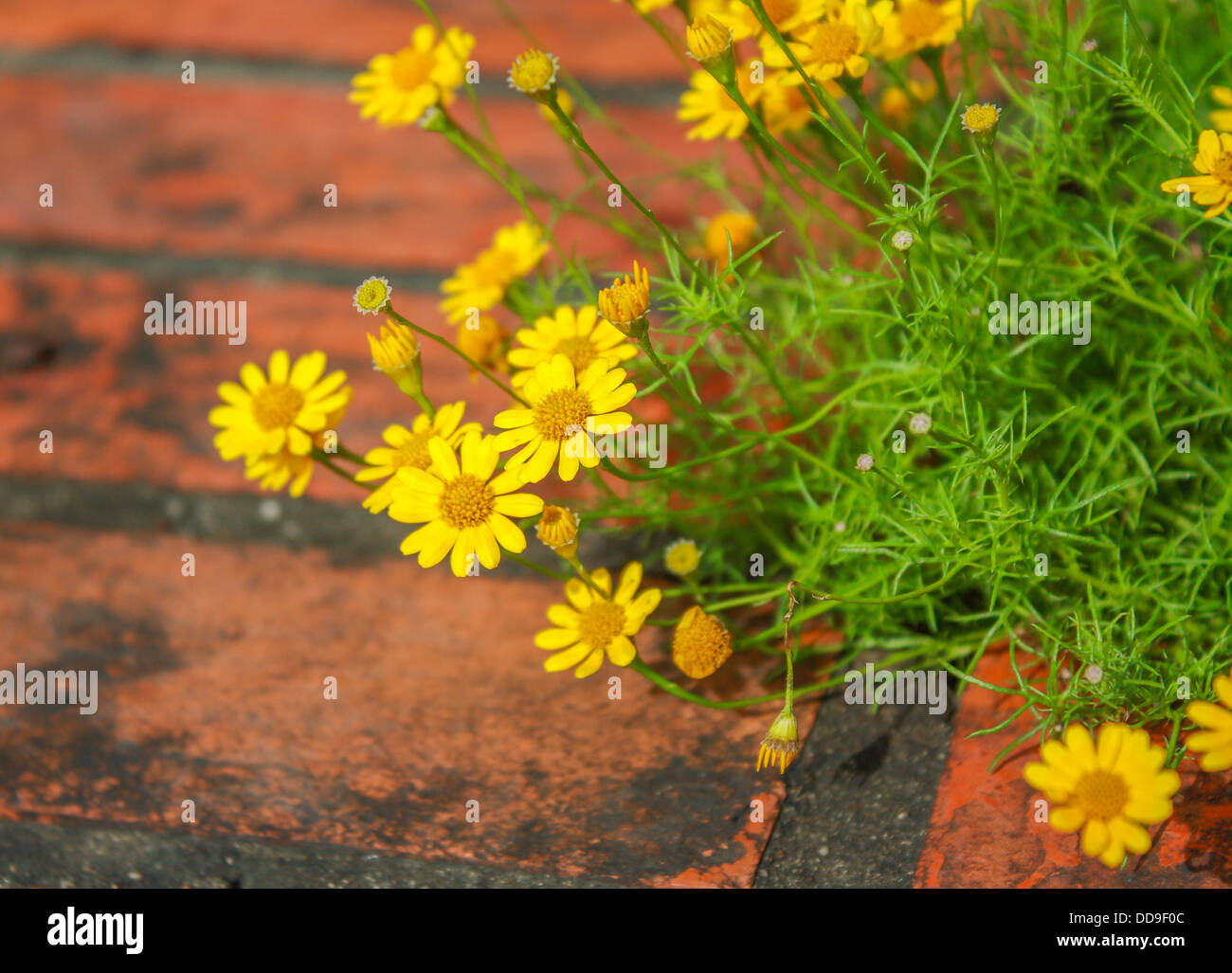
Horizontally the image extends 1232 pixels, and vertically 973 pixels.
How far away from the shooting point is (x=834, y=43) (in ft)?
2.51

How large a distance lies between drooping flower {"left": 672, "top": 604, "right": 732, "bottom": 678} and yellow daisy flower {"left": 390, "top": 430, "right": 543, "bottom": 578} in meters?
0.12

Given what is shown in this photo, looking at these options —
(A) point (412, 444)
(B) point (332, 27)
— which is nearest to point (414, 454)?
(A) point (412, 444)

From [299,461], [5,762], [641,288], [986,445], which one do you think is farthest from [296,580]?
[986,445]

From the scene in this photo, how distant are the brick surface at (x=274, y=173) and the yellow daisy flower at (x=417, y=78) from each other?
23 cm

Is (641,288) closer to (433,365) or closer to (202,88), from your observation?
(433,365)

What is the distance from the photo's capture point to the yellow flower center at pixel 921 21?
2.66 feet

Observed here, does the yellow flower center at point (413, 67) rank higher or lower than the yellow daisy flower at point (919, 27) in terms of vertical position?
higher

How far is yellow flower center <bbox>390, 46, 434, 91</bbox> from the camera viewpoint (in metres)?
0.89

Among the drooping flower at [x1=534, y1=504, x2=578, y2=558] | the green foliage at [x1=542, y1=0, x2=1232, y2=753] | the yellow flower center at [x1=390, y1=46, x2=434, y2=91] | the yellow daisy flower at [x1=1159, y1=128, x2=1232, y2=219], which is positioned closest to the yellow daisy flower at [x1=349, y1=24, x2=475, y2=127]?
the yellow flower center at [x1=390, y1=46, x2=434, y2=91]

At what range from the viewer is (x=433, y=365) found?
108 cm

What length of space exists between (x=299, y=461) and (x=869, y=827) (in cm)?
46

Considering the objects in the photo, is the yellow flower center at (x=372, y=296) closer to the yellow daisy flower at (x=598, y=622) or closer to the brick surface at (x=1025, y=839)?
the yellow daisy flower at (x=598, y=622)

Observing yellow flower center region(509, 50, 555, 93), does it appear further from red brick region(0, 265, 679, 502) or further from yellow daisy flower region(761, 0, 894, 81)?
red brick region(0, 265, 679, 502)

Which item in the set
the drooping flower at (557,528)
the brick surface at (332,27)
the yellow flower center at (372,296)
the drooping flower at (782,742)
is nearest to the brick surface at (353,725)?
the drooping flower at (782,742)
